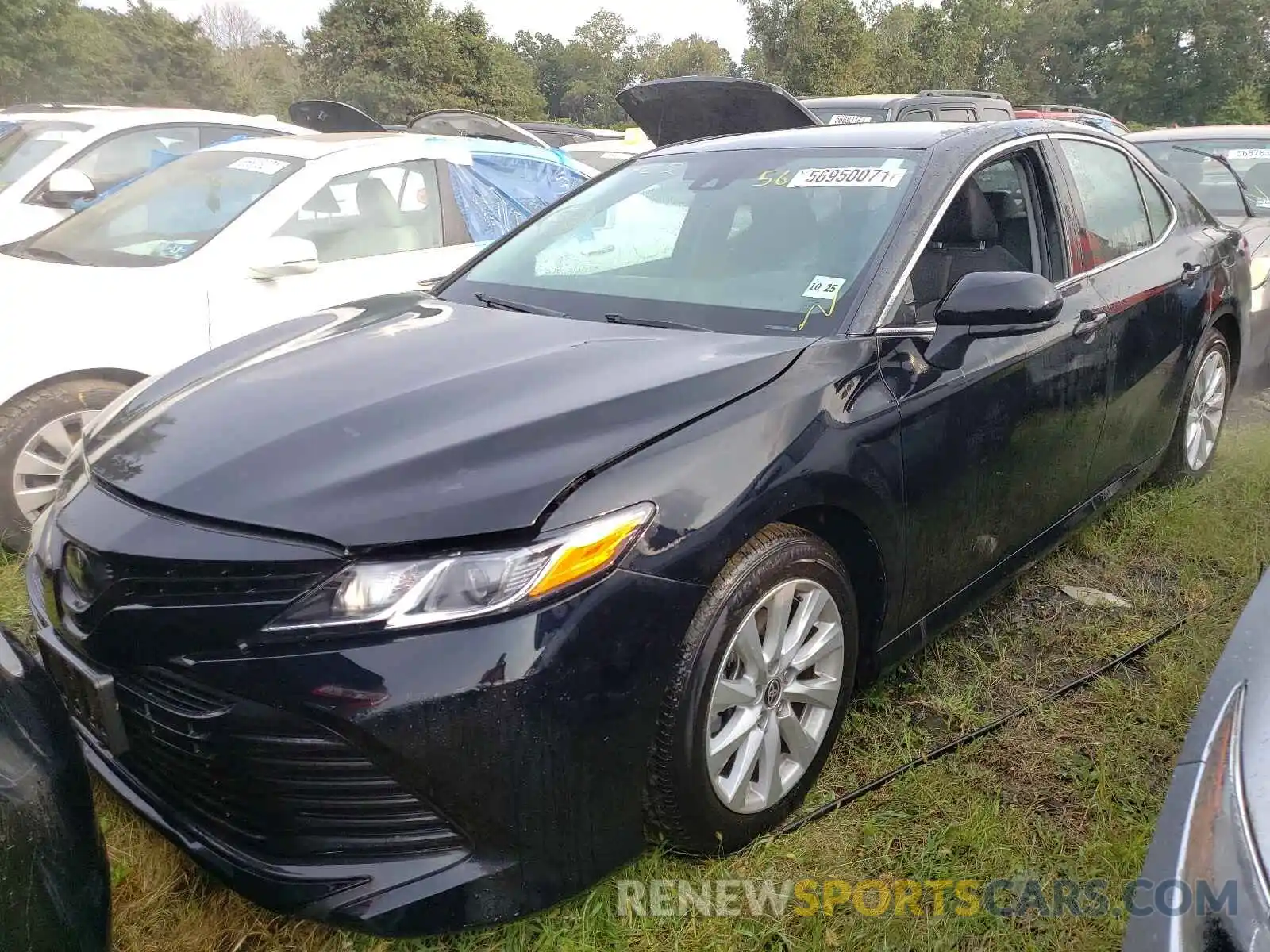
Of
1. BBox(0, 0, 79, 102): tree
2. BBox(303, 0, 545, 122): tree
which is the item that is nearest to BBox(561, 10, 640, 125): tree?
BBox(303, 0, 545, 122): tree

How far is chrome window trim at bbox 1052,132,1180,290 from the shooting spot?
2.98 metres

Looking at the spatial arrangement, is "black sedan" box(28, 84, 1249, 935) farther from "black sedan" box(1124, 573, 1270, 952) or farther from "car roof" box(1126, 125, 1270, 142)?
"car roof" box(1126, 125, 1270, 142)

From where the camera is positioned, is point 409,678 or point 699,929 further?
point 699,929

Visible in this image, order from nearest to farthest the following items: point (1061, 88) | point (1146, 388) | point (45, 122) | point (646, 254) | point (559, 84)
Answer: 1. point (646, 254)
2. point (1146, 388)
3. point (45, 122)
4. point (1061, 88)
5. point (559, 84)

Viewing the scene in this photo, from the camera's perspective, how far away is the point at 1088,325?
2.87m

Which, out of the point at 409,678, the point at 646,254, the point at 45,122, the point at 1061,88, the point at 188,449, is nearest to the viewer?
the point at 409,678

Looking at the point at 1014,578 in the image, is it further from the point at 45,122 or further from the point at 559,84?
Answer: the point at 559,84

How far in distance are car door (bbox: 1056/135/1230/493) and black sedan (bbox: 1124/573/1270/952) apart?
70.6 inches

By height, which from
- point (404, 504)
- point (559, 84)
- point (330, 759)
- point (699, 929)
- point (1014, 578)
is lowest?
point (699, 929)

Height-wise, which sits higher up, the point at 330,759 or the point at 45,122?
the point at 45,122

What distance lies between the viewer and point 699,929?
6.08 ft

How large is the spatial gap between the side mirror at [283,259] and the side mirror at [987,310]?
265 centimetres

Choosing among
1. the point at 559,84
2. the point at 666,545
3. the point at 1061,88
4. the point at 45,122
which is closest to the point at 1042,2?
the point at 1061,88

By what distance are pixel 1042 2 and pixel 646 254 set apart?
2314 inches
